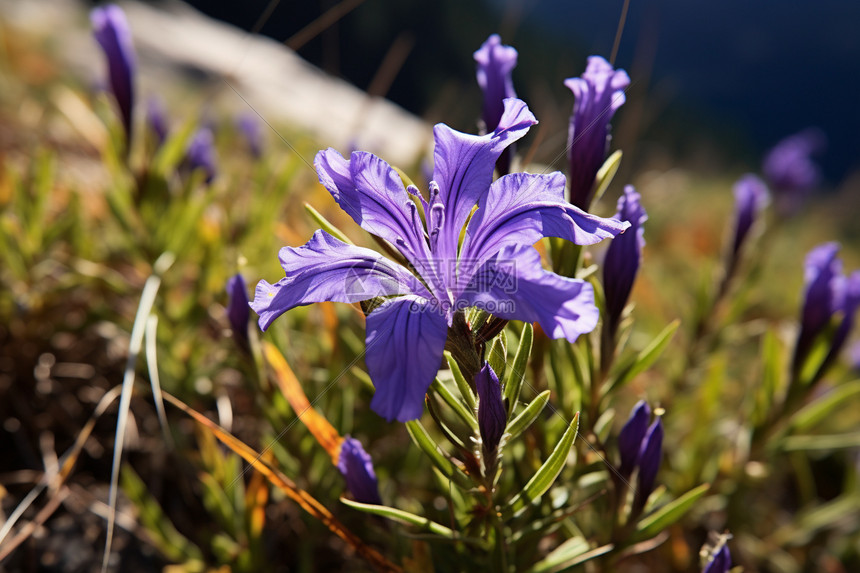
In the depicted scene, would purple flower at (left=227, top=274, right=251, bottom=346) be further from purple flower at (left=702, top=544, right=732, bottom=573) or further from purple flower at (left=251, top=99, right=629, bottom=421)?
purple flower at (left=702, top=544, right=732, bottom=573)

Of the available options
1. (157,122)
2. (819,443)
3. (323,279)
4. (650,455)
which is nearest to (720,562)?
(650,455)

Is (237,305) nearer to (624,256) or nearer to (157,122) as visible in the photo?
(624,256)

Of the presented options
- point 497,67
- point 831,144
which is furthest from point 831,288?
point 831,144

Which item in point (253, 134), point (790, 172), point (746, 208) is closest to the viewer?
point (746, 208)

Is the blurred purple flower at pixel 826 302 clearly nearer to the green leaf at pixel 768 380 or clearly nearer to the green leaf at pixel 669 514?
the green leaf at pixel 768 380

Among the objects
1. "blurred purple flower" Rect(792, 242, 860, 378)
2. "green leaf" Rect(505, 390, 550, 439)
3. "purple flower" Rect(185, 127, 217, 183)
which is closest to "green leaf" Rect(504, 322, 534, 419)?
"green leaf" Rect(505, 390, 550, 439)

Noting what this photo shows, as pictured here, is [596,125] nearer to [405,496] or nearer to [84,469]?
[405,496]
